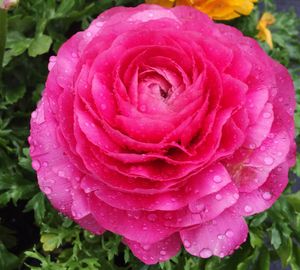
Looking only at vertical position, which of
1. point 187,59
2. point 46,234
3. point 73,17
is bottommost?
point 46,234

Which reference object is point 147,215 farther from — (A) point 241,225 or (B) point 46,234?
(B) point 46,234

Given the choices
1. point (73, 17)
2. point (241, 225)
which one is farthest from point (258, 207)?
point (73, 17)

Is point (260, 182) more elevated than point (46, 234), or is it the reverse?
point (260, 182)

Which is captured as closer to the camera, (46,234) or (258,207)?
(258,207)

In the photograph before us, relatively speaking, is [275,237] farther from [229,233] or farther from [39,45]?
[39,45]

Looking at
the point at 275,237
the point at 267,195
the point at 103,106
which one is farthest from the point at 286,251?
the point at 103,106

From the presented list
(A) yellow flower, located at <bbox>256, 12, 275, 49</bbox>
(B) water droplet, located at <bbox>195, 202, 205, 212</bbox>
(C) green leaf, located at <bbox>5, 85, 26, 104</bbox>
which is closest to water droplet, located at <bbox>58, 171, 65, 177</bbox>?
(B) water droplet, located at <bbox>195, 202, 205, 212</bbox>

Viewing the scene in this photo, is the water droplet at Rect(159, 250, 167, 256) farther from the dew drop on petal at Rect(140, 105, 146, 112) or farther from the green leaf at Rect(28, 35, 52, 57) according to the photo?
the green leaf at Rect(28, 35, 52, 57)

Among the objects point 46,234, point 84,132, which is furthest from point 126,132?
point 46,234

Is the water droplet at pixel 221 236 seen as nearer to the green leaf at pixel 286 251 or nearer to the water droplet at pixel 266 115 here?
the water droplet at pixel 266 115
